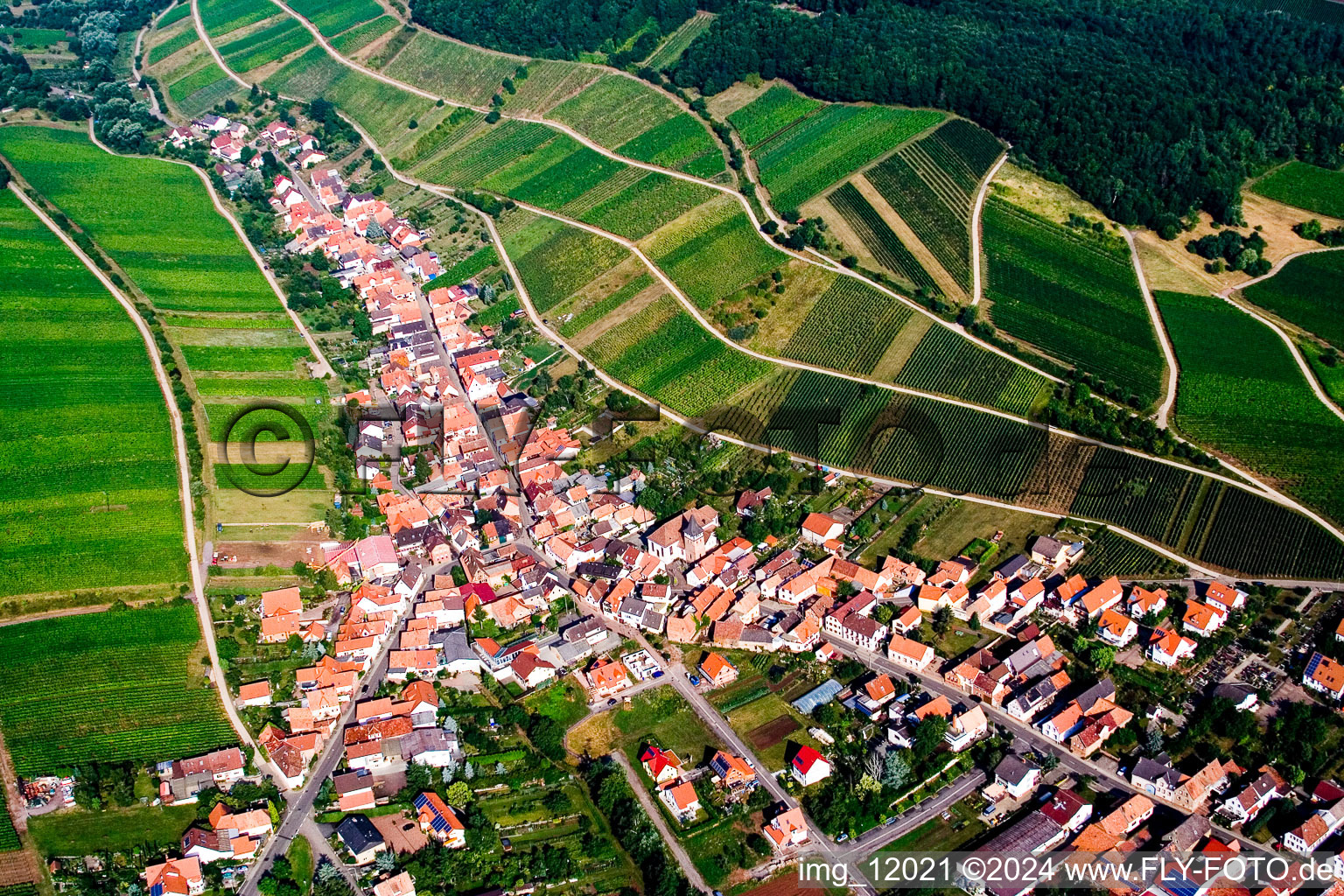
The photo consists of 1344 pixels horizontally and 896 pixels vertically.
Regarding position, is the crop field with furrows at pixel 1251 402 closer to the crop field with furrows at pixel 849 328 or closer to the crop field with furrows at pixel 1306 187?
the crop field with furrows at pixel 1306 187

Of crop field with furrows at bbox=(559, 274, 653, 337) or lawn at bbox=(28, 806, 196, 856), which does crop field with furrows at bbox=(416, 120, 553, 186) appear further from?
lawn at bbox=(28, 806, 196, 856)

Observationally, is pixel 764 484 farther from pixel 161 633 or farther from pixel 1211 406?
pixel 161 633

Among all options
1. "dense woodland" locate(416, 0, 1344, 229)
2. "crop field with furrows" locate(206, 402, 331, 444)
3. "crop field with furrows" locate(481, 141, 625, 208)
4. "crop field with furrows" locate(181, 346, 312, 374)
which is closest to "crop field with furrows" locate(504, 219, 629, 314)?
"crop field with furrows" locate(481, 141, 625, 208)

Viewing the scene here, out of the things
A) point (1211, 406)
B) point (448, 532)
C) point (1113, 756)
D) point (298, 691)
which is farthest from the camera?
point (1211, 406)

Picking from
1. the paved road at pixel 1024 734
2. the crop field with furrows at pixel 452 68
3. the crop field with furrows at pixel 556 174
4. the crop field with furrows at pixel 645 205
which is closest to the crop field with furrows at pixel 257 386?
the crop field with furrows at pixel 645 205

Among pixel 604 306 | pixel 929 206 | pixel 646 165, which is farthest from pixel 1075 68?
pixel 604 306

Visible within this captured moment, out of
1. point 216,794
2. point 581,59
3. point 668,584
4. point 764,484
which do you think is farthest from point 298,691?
point 581,59
